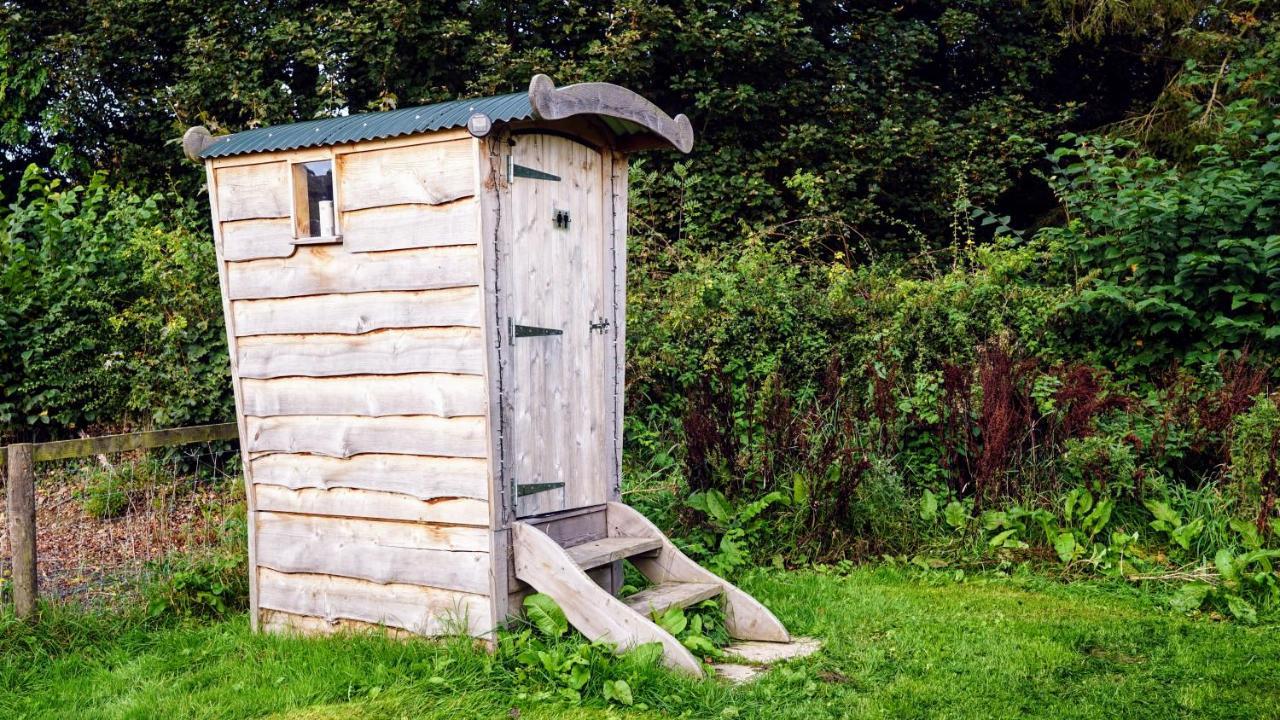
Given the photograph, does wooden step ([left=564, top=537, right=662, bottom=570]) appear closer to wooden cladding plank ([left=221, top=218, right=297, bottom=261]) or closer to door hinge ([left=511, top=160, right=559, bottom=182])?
door hinge ([left=511, top=160, right=559, bottom=182])

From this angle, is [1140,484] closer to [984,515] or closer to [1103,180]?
[984,515]

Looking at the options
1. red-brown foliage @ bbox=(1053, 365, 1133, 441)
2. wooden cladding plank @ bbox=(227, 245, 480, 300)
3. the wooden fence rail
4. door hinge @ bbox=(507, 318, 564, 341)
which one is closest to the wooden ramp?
door hinge @ bbox=(507, 318, 564, 341)

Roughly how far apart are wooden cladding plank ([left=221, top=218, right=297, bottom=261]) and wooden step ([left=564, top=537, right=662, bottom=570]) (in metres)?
2.08

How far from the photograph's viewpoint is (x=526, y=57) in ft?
36.3

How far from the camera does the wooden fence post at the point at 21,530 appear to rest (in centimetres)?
493

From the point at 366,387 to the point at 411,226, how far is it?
0.82 m

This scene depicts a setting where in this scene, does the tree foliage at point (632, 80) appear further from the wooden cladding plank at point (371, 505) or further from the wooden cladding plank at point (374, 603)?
the wooden cladding plank at point (374, 603)

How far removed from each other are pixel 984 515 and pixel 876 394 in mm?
1063

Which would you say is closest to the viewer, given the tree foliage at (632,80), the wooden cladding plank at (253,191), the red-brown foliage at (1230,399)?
the wooden cladding plank at (253,191)

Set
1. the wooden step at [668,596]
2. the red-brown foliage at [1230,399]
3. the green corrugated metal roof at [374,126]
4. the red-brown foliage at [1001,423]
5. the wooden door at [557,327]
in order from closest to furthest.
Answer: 1. the green corrugated metal roof at [374,126]
2. the wooden door at [557,327]
3. the wooden step at [668,596]
4. the red-brown foliage at [1230,399]
5. the red-brown foliage at [1001,423]

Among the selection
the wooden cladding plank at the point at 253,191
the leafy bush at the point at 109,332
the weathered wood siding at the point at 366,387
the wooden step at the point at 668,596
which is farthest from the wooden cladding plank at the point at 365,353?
the leafy bush at the point at 109,332

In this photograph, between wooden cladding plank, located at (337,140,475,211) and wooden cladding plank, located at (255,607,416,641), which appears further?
wooden cladding plank, located at (255,607,416,641)

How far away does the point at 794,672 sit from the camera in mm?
4465

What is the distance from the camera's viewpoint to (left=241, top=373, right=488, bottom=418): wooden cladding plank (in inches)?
182
